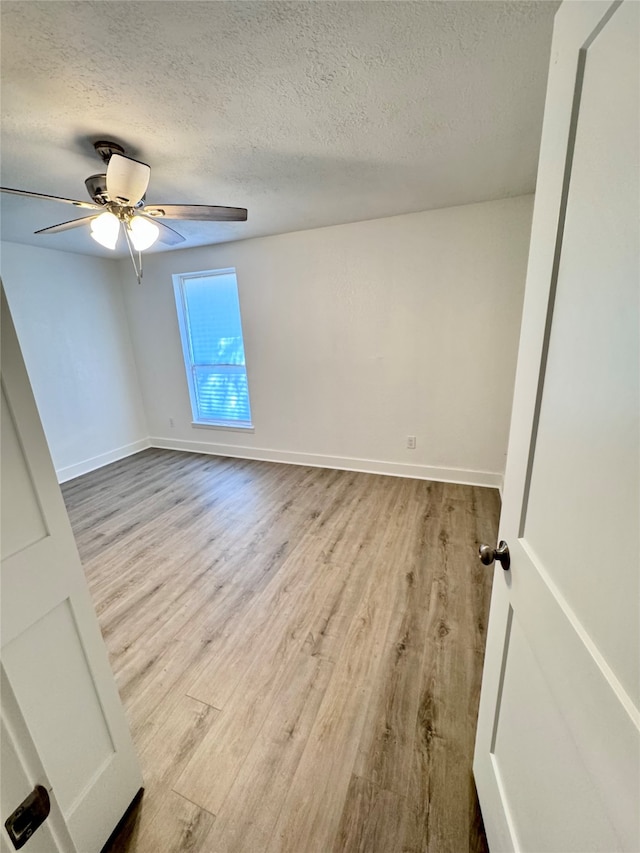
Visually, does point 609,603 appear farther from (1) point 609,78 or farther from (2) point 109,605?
(2) point 109,605

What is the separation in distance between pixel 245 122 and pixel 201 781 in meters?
2.65

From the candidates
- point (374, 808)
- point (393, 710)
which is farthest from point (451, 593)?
point (374, 808)

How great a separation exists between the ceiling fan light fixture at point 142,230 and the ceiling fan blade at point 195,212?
0.06m

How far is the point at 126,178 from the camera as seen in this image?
152 cm

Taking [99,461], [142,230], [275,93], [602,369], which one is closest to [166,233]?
[142,230]

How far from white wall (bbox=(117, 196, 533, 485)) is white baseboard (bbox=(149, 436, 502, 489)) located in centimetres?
1

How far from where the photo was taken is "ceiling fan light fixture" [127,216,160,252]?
188 cm

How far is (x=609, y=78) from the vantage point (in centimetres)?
49

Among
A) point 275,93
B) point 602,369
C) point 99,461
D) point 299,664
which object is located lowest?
point 299,664

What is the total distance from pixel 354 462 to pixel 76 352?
339cm

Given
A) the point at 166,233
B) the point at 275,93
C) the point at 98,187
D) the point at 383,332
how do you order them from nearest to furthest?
1. the point at 275,93
2. the point at 98,187
3. the point at 166,233
4. the point at 383,332

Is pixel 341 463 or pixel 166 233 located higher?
pixel 166 233

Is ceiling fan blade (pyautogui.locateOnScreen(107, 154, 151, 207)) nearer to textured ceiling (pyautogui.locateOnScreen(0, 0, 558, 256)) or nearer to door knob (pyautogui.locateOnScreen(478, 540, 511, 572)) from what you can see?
textured ceiling (pyautogui.locateOnScreen(0, 0, 558, 256))

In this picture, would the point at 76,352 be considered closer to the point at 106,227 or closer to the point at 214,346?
the point at 214,346
